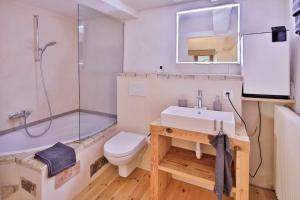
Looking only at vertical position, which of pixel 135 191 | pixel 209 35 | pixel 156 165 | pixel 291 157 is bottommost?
pixel 135 191

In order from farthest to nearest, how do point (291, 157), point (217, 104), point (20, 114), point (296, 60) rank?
point (20, 114) < point (217, 104) < point (296, 60) < point (291, 157)

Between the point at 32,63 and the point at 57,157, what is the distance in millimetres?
1545

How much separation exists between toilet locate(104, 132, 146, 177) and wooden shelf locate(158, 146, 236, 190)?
1.11 feet

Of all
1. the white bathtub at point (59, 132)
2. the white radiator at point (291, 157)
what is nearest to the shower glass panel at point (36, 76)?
the white bathtub at point (59, 132)

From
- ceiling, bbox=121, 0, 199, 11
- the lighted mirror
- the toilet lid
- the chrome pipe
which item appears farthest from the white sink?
the chrome pipe

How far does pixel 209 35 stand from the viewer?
2045 mm

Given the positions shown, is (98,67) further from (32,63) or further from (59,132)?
(59,132)

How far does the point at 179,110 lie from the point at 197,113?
0.19 meters

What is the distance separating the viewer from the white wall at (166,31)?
5.88 ft

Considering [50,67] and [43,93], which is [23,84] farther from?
[50,67]

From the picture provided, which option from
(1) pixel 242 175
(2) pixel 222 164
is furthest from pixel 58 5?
(1) pixel 242 175

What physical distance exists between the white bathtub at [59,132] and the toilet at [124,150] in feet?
1.22

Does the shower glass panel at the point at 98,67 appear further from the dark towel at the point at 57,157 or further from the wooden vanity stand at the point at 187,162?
the wooden vanity stand at the point at 187,162

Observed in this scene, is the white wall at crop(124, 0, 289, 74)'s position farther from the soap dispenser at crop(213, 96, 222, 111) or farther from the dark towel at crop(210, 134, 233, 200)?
the dark towel at crop(210, 134, 233, 200)
